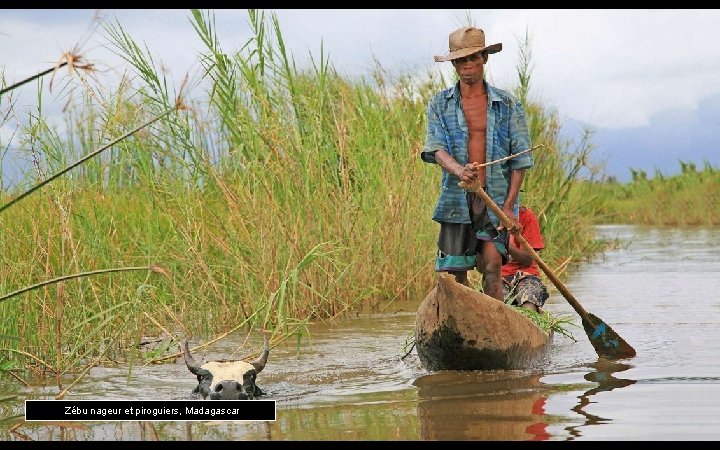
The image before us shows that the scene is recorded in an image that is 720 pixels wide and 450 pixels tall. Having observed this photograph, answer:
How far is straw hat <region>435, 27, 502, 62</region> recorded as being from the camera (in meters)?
6.73

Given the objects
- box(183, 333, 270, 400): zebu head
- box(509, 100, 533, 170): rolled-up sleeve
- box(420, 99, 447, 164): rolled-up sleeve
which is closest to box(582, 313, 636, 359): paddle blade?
box(509, 100, 533, 170): rolled-up sleeve

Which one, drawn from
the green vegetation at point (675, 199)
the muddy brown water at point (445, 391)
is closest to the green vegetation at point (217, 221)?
the muddy brown water at point (445, 391)

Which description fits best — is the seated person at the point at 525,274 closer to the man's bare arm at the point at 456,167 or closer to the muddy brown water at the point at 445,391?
the muddy brown water at the point at 445,391

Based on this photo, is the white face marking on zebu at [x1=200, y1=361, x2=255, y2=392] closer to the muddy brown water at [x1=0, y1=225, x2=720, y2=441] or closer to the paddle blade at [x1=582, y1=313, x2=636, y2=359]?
the muddy brown water at [x1=0, y1=225, x2=720, y2=441]

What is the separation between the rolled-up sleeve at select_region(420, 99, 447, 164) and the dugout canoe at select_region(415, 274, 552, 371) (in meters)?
1.09

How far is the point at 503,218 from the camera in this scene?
654 cm

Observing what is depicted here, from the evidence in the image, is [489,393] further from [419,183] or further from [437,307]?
[419,183]

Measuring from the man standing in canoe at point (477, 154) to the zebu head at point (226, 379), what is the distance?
1826mm

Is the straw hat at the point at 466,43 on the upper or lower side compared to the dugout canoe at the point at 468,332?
upper

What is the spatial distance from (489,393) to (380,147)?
4.30 meters

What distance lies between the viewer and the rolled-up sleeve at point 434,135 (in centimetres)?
689

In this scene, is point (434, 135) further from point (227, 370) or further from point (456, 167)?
point (227, 370)

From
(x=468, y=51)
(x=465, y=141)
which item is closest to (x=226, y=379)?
(x=465, y=141)

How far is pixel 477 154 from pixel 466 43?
0.68m
